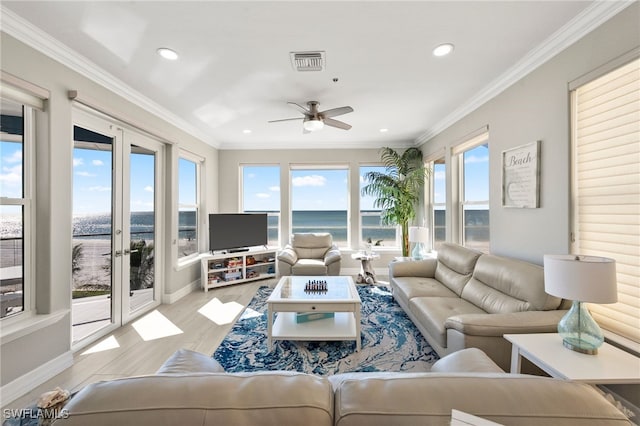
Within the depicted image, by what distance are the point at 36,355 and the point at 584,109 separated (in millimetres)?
4611

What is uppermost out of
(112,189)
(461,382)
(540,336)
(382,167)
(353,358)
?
(382,167)

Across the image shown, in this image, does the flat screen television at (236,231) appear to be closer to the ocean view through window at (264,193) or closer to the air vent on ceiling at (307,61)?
the ocean view through window at (264,193)

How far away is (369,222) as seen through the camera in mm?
5469

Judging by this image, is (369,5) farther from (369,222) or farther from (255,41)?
(369,222)

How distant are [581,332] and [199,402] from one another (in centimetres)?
202

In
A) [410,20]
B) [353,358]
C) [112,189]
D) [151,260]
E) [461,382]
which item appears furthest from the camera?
[151,260]

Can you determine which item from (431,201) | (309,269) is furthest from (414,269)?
(431,201)

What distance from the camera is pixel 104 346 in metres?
2.61

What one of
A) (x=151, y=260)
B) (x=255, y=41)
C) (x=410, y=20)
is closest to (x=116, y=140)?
(x=151, y=260)

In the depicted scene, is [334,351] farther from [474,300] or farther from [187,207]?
[187,207]

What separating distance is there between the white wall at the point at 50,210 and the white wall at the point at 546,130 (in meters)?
4.12

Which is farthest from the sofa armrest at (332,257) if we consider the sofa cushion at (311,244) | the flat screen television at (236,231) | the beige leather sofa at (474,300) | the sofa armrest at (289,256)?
the flat screen television at (236,231)

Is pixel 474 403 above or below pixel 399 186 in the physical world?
below

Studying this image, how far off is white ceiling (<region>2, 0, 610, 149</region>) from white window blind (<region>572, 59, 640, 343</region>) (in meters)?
0.52
